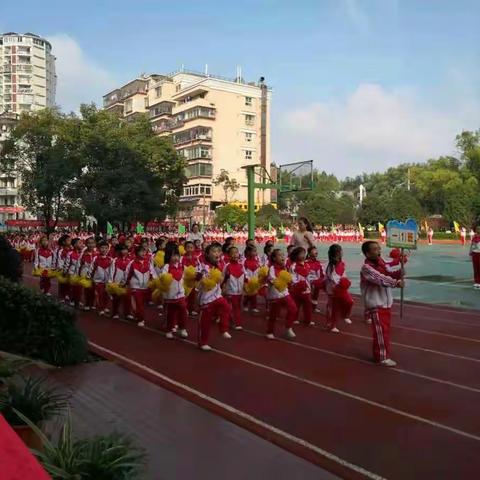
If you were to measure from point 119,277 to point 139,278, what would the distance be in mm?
697

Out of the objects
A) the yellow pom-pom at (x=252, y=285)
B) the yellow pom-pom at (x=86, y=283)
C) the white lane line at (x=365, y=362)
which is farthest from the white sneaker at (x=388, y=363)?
the yellow pom-pom at (x=86, y=283)

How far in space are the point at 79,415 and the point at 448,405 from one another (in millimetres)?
3450

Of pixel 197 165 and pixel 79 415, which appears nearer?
pixel 79 415

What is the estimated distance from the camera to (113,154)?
98.3ft

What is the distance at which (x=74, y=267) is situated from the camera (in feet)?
42.9

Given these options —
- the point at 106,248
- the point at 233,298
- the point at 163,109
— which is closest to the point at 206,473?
the point at 233,298

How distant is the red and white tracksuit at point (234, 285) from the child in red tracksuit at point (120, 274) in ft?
6.40

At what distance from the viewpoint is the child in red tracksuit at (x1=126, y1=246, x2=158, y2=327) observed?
10.8 m

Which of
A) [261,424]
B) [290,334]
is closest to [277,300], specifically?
[290,334]

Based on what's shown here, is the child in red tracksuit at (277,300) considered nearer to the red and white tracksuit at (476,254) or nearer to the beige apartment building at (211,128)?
the red and white tracksuit at (476,254)

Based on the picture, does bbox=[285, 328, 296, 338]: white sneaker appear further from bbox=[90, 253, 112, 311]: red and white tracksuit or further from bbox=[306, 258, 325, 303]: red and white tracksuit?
bbox=[90, 253, 112, 311]: red and white tracksuit

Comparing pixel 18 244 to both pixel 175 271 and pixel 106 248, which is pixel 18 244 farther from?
pixel 175 271

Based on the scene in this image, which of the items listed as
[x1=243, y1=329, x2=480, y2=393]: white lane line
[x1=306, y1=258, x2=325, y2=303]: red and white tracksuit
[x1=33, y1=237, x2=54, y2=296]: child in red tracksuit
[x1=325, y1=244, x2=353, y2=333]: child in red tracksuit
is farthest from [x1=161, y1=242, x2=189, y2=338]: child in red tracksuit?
[x1=33, y1=237, x2=54, y2=296]: child in red tracksuit

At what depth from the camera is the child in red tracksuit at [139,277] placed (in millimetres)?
10758
